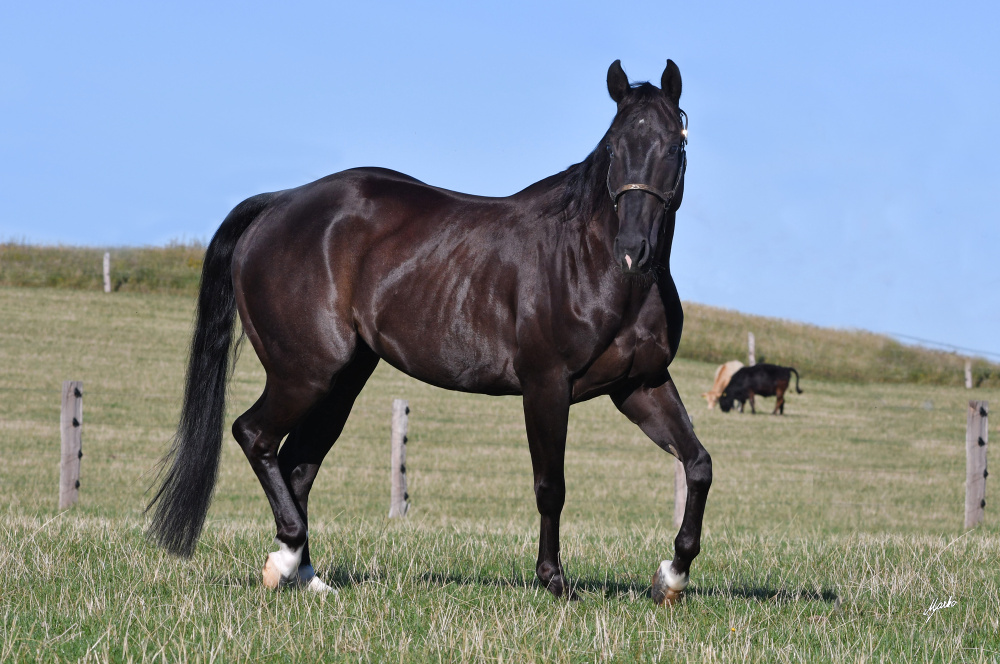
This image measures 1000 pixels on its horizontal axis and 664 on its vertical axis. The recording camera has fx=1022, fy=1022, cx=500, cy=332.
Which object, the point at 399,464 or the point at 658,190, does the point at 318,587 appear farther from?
the point at 399,464

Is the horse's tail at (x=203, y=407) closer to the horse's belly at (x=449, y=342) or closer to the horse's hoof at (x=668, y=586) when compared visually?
the horse's belly at (x=449, y=342)

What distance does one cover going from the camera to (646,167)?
4.30m

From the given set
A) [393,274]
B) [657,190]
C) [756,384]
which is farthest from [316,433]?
[756,384]

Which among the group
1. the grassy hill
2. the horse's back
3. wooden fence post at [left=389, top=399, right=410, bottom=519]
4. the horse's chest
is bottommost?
wooden fence post at [left=389, top=399, right=410, bottom=519]

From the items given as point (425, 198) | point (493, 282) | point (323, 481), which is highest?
point (425, 198)

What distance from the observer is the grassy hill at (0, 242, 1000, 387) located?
4028 centimetres

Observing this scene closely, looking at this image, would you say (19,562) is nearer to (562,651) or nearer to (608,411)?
(562,651)

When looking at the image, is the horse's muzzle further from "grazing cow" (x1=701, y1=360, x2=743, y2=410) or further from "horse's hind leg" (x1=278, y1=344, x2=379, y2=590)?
"grazing cow" (x1=701, y1=360, x2=743, y2=410)

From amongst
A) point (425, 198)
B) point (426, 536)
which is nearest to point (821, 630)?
point (425, 198)

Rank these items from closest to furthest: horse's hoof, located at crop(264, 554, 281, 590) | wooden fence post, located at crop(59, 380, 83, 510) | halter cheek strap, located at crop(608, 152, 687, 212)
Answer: halter cheek strap, located at crop(608, 152, 687, 212)
horse's hoof, located at crop(264, 554, 281, 590)
wooden fence post, located at crop(59, 380, 83, 510)

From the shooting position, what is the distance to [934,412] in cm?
3123

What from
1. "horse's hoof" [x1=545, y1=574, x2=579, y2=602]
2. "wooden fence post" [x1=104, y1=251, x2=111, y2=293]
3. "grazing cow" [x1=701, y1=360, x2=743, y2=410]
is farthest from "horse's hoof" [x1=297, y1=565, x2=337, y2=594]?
"wooden fence post" [x1=104, y1=251, x2=111, y2=293]

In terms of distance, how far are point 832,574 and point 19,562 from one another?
4433mm

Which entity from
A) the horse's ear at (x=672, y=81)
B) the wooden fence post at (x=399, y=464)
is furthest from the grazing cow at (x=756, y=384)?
the horse's ear at (x=672, y=81)
